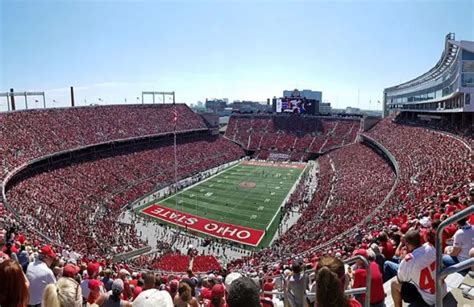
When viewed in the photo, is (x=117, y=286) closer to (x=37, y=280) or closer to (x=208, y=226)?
(x=37, y=280)

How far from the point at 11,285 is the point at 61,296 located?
457 millimetres

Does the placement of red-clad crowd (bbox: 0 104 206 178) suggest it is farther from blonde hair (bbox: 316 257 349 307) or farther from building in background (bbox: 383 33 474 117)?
building in background (bbox: 383 33 474 117)

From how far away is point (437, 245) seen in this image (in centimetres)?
279

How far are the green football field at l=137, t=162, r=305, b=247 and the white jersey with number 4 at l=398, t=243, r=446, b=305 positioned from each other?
2173 centimetres

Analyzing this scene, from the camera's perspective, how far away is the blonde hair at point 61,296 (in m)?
3.38

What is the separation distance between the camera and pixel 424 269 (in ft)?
14.9

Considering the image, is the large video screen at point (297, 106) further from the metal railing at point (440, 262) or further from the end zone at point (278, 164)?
the metal railing at point (440, 262)

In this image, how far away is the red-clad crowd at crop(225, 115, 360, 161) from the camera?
2479 inches

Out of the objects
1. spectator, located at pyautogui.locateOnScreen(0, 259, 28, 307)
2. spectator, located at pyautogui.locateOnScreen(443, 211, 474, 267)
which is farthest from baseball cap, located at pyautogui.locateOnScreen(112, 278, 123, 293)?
spectator, located at pyautogui.locateOnScreen(443, 211, 474, 267)

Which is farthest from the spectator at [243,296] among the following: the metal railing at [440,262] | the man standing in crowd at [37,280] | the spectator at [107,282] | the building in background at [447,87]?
the building in background at [447,87]

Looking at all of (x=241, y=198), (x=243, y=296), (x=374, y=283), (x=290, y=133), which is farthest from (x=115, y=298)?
(x=290, y=133)

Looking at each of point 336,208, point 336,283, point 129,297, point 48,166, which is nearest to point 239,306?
point 336,283

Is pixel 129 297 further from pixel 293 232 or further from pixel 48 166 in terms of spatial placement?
pixel 48 166

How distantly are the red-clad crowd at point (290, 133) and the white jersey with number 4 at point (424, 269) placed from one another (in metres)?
55.4
